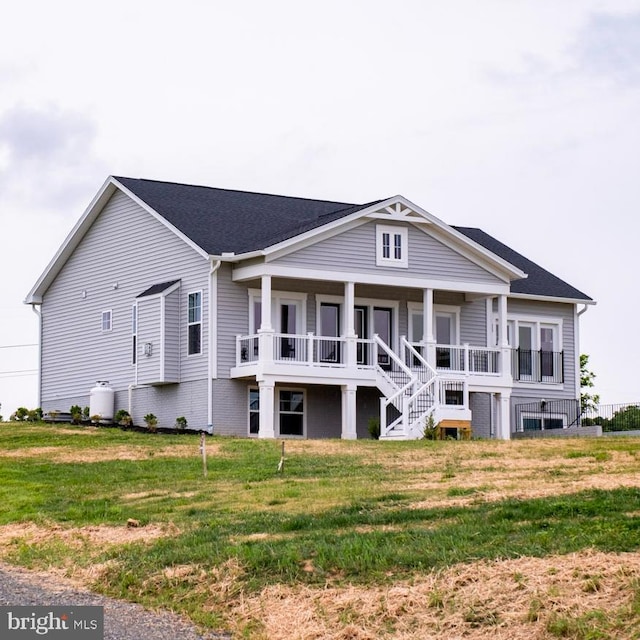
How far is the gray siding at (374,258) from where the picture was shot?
3200 cm

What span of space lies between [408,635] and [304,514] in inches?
206

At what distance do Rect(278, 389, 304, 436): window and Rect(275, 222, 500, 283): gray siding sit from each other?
3.51m

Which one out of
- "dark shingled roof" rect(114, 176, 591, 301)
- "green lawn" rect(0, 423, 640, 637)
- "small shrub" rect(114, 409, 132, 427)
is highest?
"dark shingled roof" rect(114, 176, 591, 301)

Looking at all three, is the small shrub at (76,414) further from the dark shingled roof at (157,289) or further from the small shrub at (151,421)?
the dark shingled roof at (157,289)

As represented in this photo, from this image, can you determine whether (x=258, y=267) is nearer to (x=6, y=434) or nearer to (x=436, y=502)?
(x=6, y=434)

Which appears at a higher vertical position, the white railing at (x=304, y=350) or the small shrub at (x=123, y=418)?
the white railing at (x=304, y=350)

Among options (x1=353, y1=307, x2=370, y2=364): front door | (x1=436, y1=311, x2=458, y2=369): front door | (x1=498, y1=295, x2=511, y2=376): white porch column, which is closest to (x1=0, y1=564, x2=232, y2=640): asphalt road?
(x1=353, y1=307, x2=370, y2=364): front door

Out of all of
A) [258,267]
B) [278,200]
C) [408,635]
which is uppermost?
[278,200]

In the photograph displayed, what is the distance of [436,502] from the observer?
1573cm

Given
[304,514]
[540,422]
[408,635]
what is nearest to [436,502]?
[304,514]

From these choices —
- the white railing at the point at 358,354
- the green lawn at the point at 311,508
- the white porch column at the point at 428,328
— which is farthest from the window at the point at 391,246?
the green lawn at the point at 311,508

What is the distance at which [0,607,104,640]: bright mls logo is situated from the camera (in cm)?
1045

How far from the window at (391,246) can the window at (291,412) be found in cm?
398

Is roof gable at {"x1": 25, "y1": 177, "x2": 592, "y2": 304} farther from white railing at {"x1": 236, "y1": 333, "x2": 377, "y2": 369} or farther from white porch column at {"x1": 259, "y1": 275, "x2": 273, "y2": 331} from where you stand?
white railing at {"x1": 236, "y1": 333, "x2": 377, "y2": 369}
